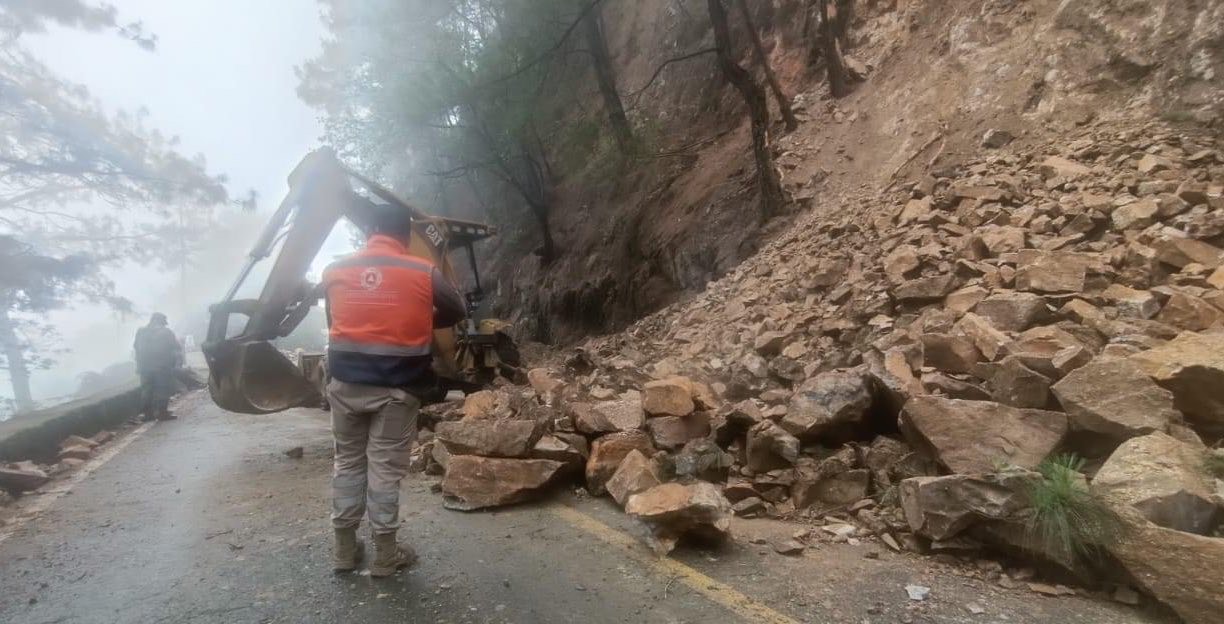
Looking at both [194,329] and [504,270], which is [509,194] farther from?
[194,329]

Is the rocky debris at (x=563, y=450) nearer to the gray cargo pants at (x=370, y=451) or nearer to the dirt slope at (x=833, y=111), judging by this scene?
the gray cargo pants at (x=370, y=451)

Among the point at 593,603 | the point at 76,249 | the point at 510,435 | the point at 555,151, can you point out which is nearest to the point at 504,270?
the point at 555,151

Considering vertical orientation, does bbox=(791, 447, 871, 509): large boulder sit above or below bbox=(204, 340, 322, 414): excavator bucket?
below

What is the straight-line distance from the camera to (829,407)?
4383 millimetres

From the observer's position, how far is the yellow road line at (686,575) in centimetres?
288

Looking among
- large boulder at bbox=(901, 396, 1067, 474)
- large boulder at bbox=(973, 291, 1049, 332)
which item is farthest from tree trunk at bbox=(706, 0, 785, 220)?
large boulder at bbox=(901, 396, 1067, 474)

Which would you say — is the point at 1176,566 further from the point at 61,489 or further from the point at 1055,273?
the point at 61,489

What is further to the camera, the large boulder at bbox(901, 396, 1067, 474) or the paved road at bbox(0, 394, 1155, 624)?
the large boulder at bbox(901, 396, 1067, 474)

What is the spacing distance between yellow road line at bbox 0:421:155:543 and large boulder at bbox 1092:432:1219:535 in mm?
6414

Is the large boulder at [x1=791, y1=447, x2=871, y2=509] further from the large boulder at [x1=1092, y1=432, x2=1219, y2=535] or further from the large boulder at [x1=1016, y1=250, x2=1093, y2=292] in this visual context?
the large boulder at [x1=1016, y1=250, x2=1093, y2=292]

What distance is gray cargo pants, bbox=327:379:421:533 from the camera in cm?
343

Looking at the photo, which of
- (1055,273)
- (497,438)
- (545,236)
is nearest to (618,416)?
(497,438)

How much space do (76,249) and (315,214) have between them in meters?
15.9

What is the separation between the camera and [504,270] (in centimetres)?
2131
